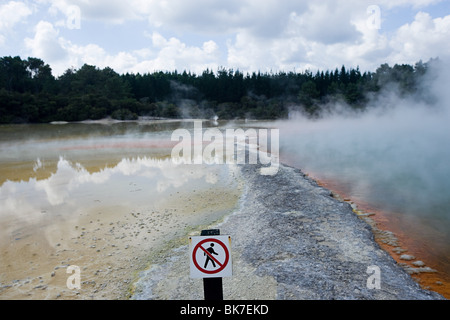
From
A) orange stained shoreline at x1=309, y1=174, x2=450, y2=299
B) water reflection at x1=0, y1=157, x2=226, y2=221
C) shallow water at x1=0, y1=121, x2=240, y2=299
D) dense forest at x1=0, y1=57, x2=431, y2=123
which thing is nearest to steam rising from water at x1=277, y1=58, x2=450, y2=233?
orange stained shoreline at x1=309, y1=174, x2=450, y2=299

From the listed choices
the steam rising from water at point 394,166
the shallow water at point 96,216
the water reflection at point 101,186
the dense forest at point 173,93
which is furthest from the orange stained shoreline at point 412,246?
the dense forest at point 173,93

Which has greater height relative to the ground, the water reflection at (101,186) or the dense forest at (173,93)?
the dense forest at (173,93)

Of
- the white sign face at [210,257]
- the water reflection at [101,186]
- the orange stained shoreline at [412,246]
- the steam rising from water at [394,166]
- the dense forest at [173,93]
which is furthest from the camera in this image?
the dense forest at [173,93]

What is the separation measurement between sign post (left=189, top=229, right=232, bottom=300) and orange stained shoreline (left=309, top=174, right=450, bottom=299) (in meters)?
3.51

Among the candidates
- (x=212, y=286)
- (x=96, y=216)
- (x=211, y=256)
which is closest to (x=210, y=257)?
(x=211, y=256)

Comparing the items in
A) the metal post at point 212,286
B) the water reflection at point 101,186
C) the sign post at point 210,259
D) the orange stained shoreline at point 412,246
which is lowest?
the orange stained shoreline at point 412,246

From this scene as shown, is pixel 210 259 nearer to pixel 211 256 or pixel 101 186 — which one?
pixel 211 256

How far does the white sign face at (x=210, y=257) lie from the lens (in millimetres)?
2518

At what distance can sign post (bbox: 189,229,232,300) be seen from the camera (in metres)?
2.52

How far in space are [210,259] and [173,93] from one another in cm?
6504

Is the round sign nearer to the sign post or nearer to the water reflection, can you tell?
the sign post

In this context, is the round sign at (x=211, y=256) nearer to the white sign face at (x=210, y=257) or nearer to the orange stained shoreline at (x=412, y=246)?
the white sign face at (x=210, y=257)
